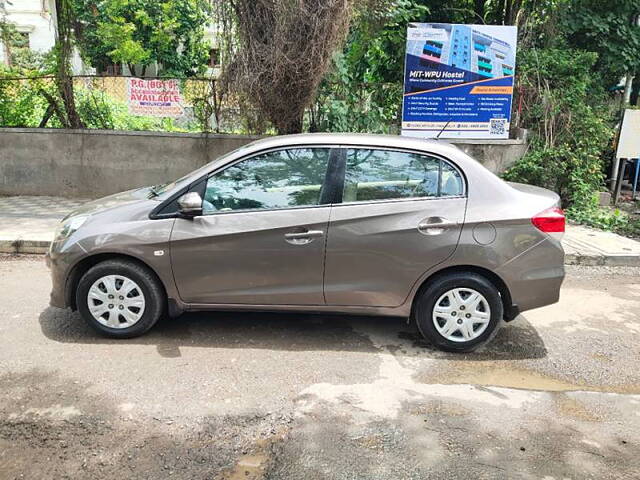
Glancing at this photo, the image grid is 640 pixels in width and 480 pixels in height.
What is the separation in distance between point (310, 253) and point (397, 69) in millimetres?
7176

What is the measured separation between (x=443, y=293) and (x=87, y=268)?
282cm

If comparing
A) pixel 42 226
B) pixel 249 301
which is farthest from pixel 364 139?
pixel 42 226

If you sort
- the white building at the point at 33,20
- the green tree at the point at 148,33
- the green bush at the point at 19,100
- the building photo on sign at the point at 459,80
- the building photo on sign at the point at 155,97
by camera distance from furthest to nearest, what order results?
the white building at the point at 33,20, the green tree at the point at 148,33, the green bush at the point at 19,100, the building photo on sign at the point at 155,97, the building photo on sign at the point at 459,80

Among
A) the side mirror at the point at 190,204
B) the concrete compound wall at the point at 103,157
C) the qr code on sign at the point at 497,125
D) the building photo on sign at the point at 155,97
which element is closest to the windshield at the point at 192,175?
the side mirror at the point at 190,204

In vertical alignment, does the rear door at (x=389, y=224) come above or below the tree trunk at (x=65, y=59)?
below

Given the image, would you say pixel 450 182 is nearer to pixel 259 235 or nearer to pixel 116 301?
pixel 259 235

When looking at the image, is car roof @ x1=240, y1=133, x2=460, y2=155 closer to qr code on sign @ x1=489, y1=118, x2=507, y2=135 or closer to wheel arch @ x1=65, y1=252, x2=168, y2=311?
wheel arch @ x1=65, y1=252, x2=168, y2=311

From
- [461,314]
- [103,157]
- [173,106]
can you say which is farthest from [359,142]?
[103,157]

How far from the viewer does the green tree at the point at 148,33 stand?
25031 mm

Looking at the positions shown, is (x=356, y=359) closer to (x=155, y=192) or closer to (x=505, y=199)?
(x=505, y=199)

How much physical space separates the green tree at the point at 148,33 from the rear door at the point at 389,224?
2128cm

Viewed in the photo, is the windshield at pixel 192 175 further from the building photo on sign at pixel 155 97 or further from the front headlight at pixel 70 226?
the building photo on sign at pixel 155 97

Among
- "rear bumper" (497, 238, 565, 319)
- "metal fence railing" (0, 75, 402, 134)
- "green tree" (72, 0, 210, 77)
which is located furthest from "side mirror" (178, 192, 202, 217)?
"green tree" (72, 0, 210, 77)

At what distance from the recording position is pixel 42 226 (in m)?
7.71
